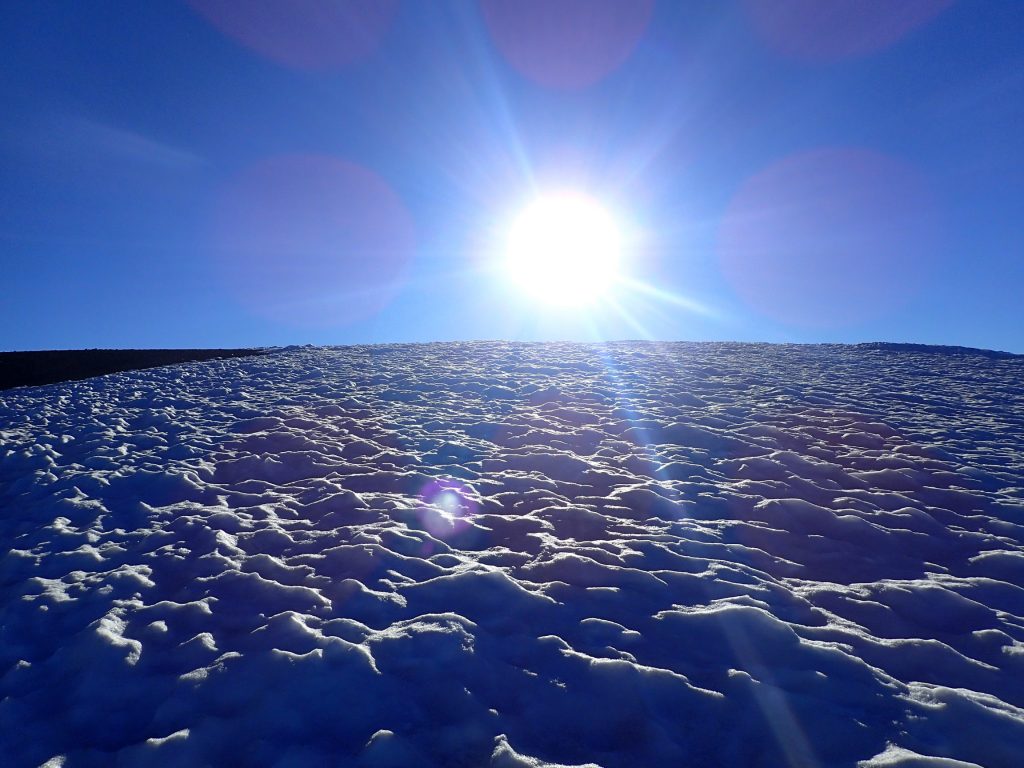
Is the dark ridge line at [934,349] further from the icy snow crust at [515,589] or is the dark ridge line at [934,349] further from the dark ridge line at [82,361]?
the dark ridge line at [82,361]

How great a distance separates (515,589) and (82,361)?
19271 mm

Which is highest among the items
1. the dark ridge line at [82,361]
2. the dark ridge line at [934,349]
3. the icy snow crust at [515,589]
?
the dark ridge line at [934,349]

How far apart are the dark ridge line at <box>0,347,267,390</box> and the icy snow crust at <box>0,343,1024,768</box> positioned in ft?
17.6

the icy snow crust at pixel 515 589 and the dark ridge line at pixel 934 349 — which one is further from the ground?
the dark ridge line at pixel 934 349

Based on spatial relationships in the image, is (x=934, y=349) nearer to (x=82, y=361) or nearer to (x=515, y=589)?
(x=515, y=589)

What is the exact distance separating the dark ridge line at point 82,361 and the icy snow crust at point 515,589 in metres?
5.37

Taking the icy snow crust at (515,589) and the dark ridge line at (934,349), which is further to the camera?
the dark ridge line at (934,349)

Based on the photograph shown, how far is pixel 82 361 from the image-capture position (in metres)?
17.8

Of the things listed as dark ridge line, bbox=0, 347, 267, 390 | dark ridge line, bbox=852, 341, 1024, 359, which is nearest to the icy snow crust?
dark ridge line, bbox=0, 347, 267, 390

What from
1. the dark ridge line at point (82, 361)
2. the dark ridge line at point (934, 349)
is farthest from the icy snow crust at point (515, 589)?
the dark ridge line at point (934, 349)

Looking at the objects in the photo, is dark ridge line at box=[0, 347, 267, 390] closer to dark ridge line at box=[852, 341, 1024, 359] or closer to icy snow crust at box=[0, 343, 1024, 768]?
icy snow crust at box=[0, 343, 1024, 768]

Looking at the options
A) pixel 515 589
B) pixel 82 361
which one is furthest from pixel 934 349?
pixel 82 361

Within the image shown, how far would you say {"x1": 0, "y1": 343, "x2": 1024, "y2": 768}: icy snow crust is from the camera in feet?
11.5

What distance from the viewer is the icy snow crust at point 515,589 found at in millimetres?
3490
